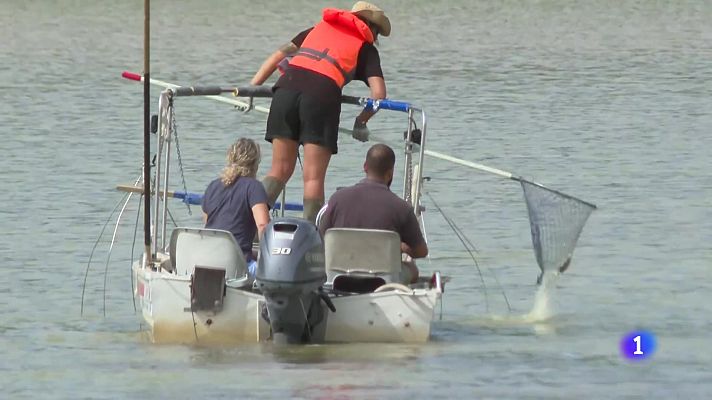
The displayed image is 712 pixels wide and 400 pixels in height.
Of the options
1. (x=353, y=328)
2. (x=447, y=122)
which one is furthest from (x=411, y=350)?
(x=447, y=122)

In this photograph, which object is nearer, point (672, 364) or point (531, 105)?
point (672, 364)

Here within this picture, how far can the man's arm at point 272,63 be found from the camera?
12617 millimetres

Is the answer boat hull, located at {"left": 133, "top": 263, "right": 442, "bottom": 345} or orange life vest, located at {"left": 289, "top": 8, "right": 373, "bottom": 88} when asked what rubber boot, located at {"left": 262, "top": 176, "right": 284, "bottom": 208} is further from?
boat hull, located at {"left": 133, "top": 263, "right": 442, "bottom": 345}

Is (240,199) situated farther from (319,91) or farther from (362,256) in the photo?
(319,91)

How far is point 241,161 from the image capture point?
11781 millimetres

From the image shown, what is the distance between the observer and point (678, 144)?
23109 millimetres

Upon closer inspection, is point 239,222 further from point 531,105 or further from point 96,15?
point 96,15

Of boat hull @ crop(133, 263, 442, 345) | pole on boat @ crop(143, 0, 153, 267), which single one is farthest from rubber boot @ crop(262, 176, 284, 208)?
boat hull @ crop(133, 263, 442, 345)

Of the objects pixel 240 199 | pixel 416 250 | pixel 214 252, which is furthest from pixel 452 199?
pixel 214 252

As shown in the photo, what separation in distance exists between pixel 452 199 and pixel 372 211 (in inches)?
301

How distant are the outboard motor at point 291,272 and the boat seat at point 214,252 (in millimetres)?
399

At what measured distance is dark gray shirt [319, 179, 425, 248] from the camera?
11.5 m

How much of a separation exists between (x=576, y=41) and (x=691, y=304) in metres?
26.0

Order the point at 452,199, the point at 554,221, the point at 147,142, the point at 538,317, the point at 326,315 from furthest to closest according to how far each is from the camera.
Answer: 1. the point at 452,199
2. the point at 538,317
3. the point at 554,221
4. the point at 147,142
5. the point at 326,315
